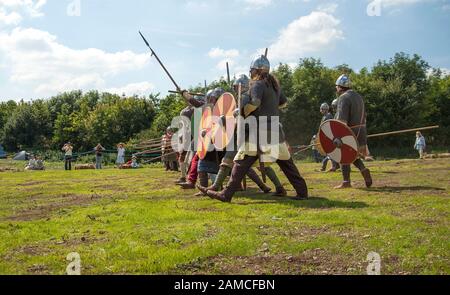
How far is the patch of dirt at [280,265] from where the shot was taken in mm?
3857

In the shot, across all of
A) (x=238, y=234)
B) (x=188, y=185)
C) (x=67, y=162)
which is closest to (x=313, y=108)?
(x=67, y=162)

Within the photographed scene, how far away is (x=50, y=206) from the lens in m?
8.15

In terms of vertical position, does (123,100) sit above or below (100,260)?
above

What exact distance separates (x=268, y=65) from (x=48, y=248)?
400cm

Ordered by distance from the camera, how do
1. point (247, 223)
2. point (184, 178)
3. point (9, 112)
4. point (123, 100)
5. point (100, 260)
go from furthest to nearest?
point (9, 112) → point (123, 100) → point (184, 178) → point (247, 223) → point (100, 260)

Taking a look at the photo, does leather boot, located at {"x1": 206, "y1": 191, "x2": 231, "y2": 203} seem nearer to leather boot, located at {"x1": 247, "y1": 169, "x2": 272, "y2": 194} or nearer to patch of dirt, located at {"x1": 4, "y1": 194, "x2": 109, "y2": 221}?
leather boot, located at {"x1": 247, "y1": 169, "x2": 272, "y2": 194}

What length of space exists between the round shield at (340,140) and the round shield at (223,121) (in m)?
1.73

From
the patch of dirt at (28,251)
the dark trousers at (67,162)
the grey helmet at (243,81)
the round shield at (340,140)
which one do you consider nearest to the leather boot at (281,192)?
the round shield at (340,140)

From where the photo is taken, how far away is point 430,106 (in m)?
38.7

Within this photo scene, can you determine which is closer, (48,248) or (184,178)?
(48,248)

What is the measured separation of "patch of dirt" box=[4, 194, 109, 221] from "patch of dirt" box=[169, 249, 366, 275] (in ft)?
12.2

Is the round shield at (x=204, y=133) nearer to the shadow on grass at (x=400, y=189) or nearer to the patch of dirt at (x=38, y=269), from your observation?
the shadow on grass at (x=400, y=189)
